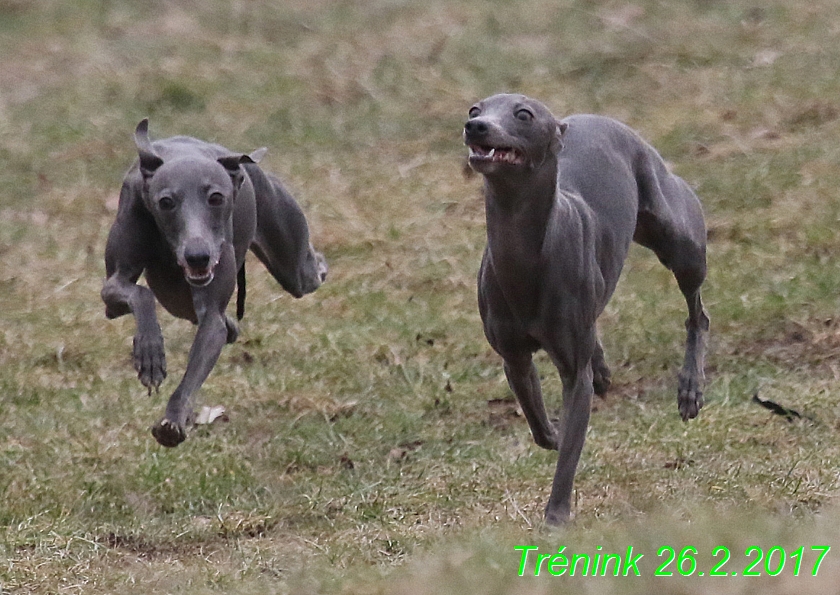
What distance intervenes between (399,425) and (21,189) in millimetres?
5609

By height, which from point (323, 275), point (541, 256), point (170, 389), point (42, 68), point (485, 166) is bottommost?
point (42, 68)

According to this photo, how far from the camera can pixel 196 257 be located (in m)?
6.42

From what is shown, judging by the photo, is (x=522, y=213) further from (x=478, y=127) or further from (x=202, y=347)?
(x=202, y=347)

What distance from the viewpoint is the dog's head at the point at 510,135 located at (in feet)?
19.5

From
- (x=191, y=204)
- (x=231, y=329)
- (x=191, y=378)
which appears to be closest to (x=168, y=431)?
(x=191, y=378)

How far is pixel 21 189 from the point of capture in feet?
43.7

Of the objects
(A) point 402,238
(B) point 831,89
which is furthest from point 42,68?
(B) point 831,89

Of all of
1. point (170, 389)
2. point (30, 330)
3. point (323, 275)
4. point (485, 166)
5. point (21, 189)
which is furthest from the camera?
point (21, 189)

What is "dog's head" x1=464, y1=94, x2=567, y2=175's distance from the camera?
19.5 ft

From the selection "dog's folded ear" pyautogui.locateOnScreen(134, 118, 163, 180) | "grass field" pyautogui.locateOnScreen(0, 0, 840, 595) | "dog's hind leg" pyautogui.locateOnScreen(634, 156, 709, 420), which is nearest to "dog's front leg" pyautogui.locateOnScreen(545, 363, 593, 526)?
"grass field" pyautogui.locateOnScreen(0, 0, 840, 595)

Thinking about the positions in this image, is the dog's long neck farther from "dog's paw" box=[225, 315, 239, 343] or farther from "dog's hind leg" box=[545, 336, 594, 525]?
"dog's paw" box=[225, 315, 239, 343]

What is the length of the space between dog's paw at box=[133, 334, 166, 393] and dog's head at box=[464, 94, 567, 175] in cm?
143

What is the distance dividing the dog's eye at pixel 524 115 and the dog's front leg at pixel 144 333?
5.20 ft

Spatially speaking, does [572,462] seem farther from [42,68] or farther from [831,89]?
[42,68]
